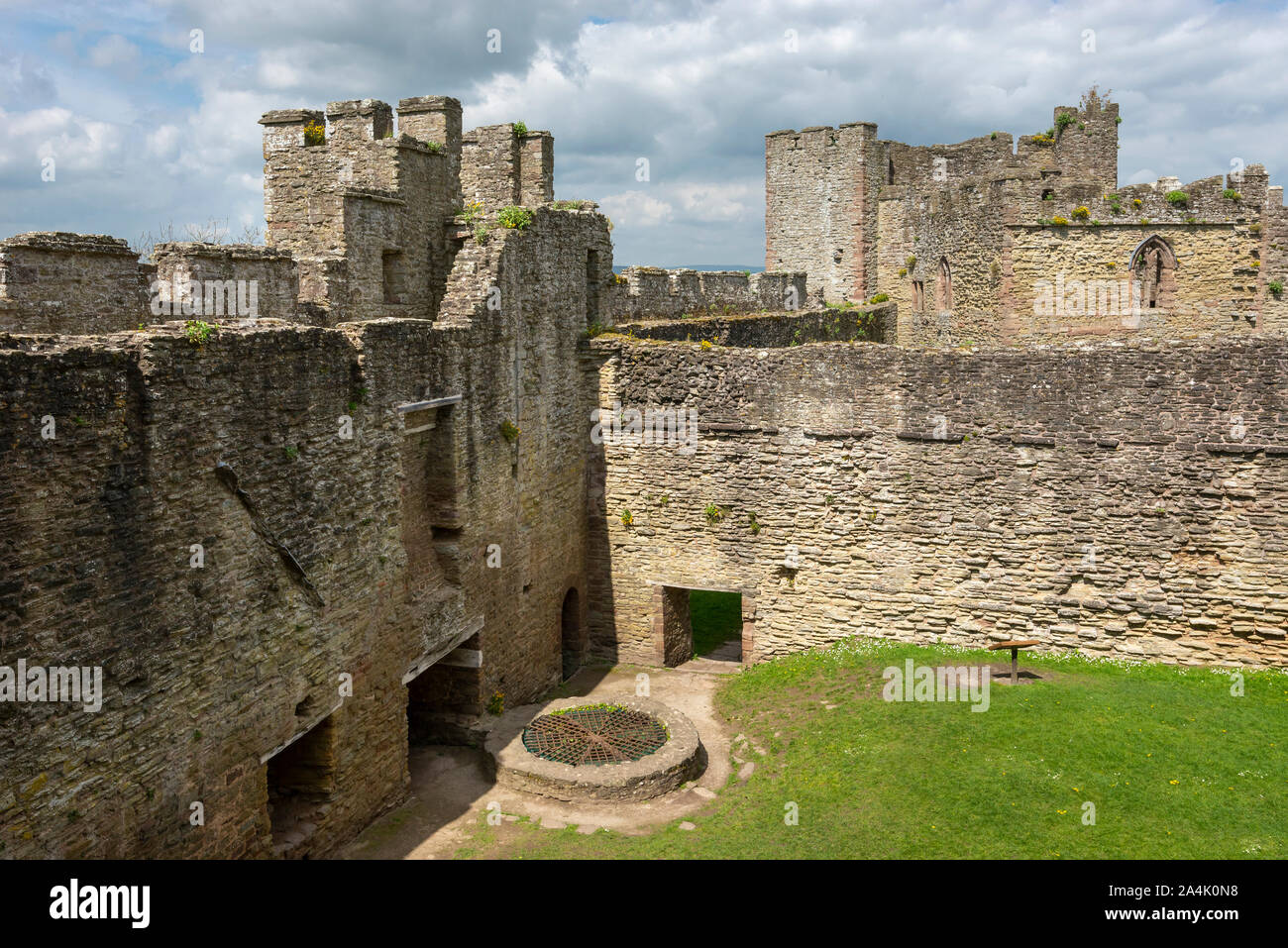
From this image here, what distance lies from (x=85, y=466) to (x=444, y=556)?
6.36 meters

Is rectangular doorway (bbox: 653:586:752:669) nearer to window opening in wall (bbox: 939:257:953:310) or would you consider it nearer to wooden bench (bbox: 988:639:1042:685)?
wooden bench (bbox: 988:639:1042:685)

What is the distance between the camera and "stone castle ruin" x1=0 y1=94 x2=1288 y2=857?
26.7ft

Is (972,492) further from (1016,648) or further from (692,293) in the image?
(692,293)

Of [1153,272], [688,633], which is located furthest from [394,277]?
[1153,272]

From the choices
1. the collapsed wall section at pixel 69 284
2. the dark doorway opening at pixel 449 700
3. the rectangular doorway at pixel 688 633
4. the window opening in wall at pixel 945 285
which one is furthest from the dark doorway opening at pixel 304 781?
the window opening in wall at pixel 945 285

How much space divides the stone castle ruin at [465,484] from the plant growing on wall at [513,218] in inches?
2.4

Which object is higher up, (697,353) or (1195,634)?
(697,353)

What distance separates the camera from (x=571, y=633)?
17.8 meters

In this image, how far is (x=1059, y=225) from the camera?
2403cm

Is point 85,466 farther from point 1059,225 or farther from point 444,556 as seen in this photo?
point 1059,225

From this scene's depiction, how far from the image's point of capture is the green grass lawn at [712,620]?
1925cm

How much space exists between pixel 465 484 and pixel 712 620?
26.6 feet

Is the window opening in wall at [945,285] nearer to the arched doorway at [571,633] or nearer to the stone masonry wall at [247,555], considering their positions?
the arched doorway at [571,633]
